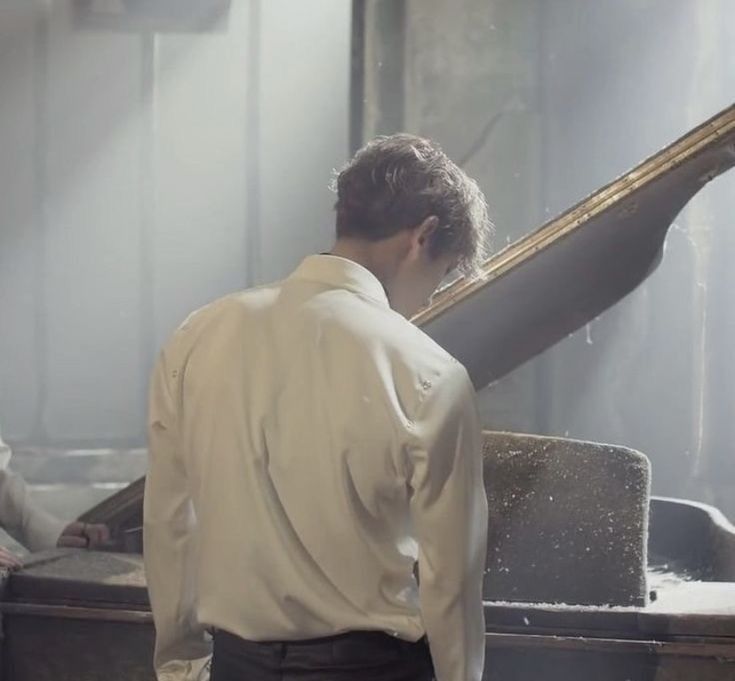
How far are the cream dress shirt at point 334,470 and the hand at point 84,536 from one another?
4.18 feet

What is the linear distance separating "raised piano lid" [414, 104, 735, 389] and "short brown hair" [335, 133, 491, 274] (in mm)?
853

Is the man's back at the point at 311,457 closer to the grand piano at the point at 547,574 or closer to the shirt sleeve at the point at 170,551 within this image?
the shirt sleeve at the point at 170,551

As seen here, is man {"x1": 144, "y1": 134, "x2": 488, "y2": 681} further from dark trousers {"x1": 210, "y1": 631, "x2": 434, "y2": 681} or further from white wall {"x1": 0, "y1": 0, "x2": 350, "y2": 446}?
white wall {"x1": 0, "y1": 0, "x2": 350, "y2": 446}

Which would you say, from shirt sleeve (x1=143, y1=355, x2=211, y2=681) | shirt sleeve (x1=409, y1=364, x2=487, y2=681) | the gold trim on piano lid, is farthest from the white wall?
shirt sleeve (x1=409, y1=364, x2=487, y2=681)

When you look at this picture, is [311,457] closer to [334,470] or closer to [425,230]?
[334,470]

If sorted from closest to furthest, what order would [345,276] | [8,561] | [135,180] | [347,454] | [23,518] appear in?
[347,454], [345,276], [8,561], [23,518], [135,180]

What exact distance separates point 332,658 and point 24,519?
6.75 ft

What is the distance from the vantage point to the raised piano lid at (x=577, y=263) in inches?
110

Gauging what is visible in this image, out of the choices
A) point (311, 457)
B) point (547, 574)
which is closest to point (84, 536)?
point (547, 574)

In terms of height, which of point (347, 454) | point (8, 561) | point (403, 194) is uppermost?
point (403, 194)

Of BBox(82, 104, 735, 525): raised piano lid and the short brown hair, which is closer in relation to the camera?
the short brown hair

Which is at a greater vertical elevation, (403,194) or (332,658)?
(403,194)

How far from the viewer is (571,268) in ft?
10.0

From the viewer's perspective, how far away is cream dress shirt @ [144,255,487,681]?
183 cm
